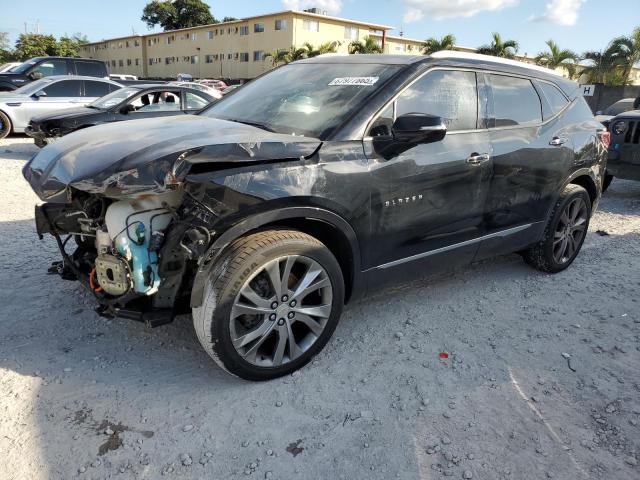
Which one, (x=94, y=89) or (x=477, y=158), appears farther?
(x=94, y=89)

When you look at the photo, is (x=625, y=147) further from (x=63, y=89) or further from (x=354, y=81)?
(x=63, y=89)

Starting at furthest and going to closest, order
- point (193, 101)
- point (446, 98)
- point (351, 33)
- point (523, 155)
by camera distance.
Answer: point (351, 33) → point (193, 101) → point (523, 155) → point (446, 98)

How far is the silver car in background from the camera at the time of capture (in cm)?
1141

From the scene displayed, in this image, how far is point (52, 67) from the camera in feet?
52.2

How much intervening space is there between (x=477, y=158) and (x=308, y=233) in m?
1.37

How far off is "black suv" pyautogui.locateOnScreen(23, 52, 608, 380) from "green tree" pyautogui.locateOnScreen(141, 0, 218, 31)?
75920 millimetres

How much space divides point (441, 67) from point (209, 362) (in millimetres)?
2470

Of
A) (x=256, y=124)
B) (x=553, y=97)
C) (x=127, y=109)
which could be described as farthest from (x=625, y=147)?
(x=127, y=109)

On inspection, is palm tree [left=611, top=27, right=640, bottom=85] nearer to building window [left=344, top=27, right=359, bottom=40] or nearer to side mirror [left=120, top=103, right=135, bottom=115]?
building window [left=344, top=27, right=359, bottom=40]

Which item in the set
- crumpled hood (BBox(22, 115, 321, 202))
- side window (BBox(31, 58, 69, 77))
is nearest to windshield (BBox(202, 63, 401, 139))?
crumpled hood (BBox(22, 115, 321, 202))

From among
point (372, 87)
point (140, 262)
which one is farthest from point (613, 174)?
point (140, 262)

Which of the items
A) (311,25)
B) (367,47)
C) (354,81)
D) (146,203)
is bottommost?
(146,203)

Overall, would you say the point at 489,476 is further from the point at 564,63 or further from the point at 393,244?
the point at 564,63

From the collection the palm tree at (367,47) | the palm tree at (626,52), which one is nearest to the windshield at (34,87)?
the palm tree at (367,47)
